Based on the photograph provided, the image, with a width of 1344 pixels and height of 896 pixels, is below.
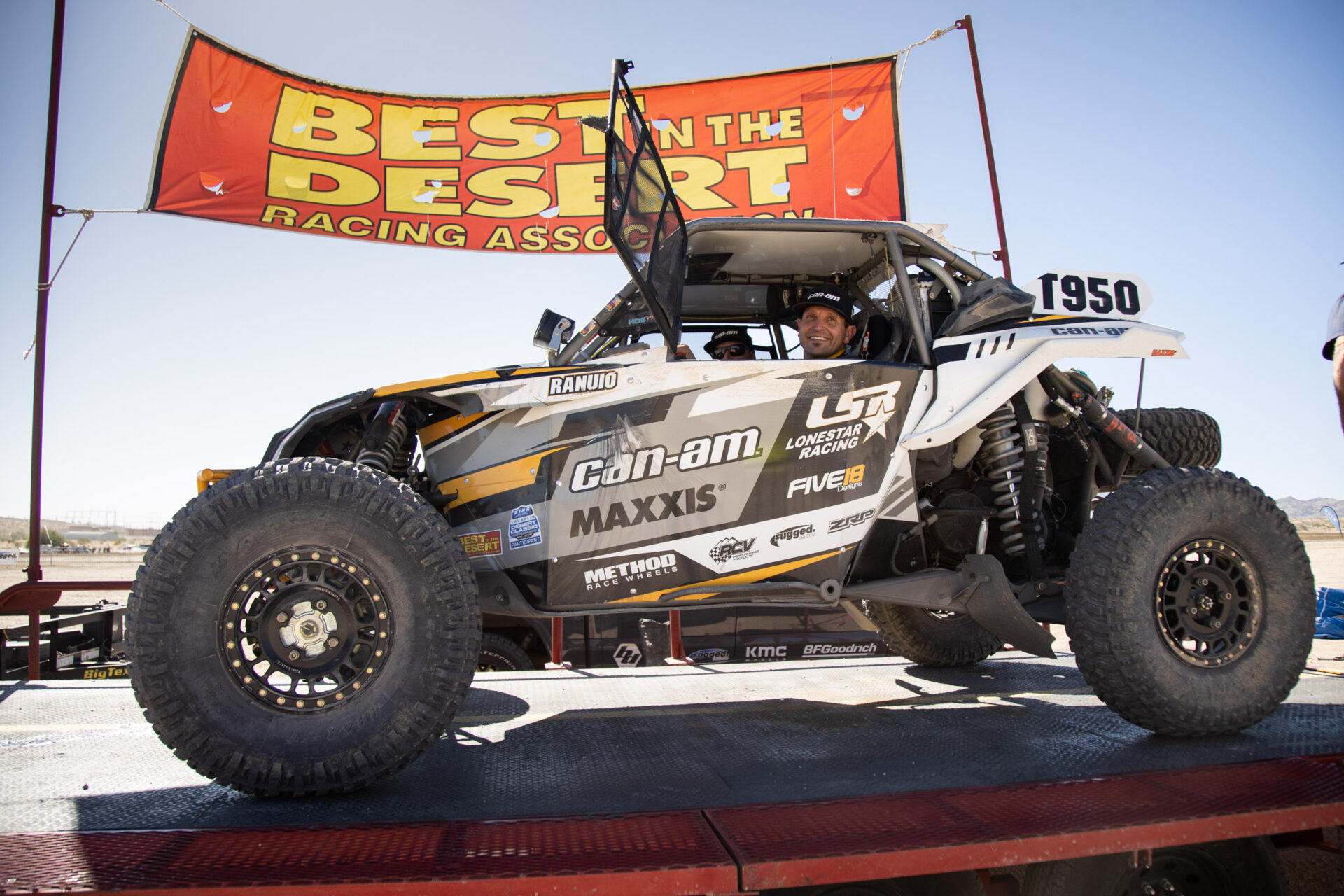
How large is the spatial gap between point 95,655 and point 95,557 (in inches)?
2141

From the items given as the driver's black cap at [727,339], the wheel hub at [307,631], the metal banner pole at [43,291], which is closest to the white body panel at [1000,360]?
the driver's black cap at [727,339]

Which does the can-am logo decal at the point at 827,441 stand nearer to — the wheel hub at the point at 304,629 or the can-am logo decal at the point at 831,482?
the can-am logo decal at the point at 831,482

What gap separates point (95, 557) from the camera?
4909 cm

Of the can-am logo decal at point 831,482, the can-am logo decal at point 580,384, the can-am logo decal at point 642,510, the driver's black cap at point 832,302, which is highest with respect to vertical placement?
the driver's black cap at point 832,302

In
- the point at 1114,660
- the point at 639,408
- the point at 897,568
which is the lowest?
the point at 1114,660

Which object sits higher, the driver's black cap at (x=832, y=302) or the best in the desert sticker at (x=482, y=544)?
the driver's black cap at (x=832, y=302)

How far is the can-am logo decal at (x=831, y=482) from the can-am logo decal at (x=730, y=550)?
0.85 feet

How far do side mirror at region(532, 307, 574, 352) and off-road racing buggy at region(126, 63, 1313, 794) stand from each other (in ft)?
0.05

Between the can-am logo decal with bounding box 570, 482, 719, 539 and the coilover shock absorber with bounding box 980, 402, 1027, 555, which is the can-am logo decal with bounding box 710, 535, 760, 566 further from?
the coilover shock absorber with bounding box 980, 402, 1027, 555

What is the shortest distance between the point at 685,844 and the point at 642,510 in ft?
4.13

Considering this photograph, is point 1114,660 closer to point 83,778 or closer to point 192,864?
point 192,864

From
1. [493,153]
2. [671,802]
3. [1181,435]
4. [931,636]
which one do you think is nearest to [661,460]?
[671,802]

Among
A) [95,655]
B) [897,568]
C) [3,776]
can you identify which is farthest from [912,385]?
[95,655]

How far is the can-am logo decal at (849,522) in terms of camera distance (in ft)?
9.87
